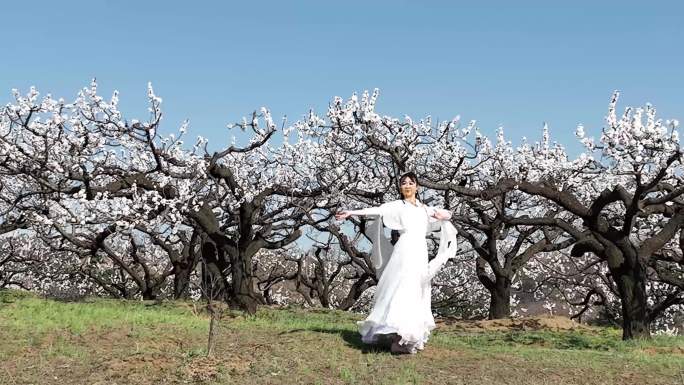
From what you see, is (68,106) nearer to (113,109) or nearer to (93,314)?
(113,109)

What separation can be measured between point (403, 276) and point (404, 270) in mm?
93

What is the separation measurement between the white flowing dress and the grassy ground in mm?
400

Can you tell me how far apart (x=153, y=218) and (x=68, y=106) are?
3.41 metres

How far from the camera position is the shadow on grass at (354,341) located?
9936mm

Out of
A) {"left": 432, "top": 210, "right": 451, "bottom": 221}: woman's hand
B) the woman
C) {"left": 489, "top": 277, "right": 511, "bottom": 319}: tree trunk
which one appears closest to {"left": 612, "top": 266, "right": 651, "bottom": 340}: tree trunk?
the woman

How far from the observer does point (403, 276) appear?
9.70m

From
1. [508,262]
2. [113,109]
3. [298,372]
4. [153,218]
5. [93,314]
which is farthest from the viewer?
[508,262]

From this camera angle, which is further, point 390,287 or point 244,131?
point 244,131

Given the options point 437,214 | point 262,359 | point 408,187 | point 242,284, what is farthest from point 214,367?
point 242,284

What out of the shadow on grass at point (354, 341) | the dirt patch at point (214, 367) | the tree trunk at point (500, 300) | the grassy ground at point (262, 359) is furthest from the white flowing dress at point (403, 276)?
the tree trunk at point (500, 300)

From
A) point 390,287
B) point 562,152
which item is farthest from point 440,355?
point 562,152

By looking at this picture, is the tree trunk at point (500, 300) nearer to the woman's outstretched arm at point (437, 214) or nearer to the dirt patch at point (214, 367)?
the woman's outstretched arm at point (437, 214)

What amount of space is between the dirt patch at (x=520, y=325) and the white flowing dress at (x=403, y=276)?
790 centimetres

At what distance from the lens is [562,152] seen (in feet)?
69.3
